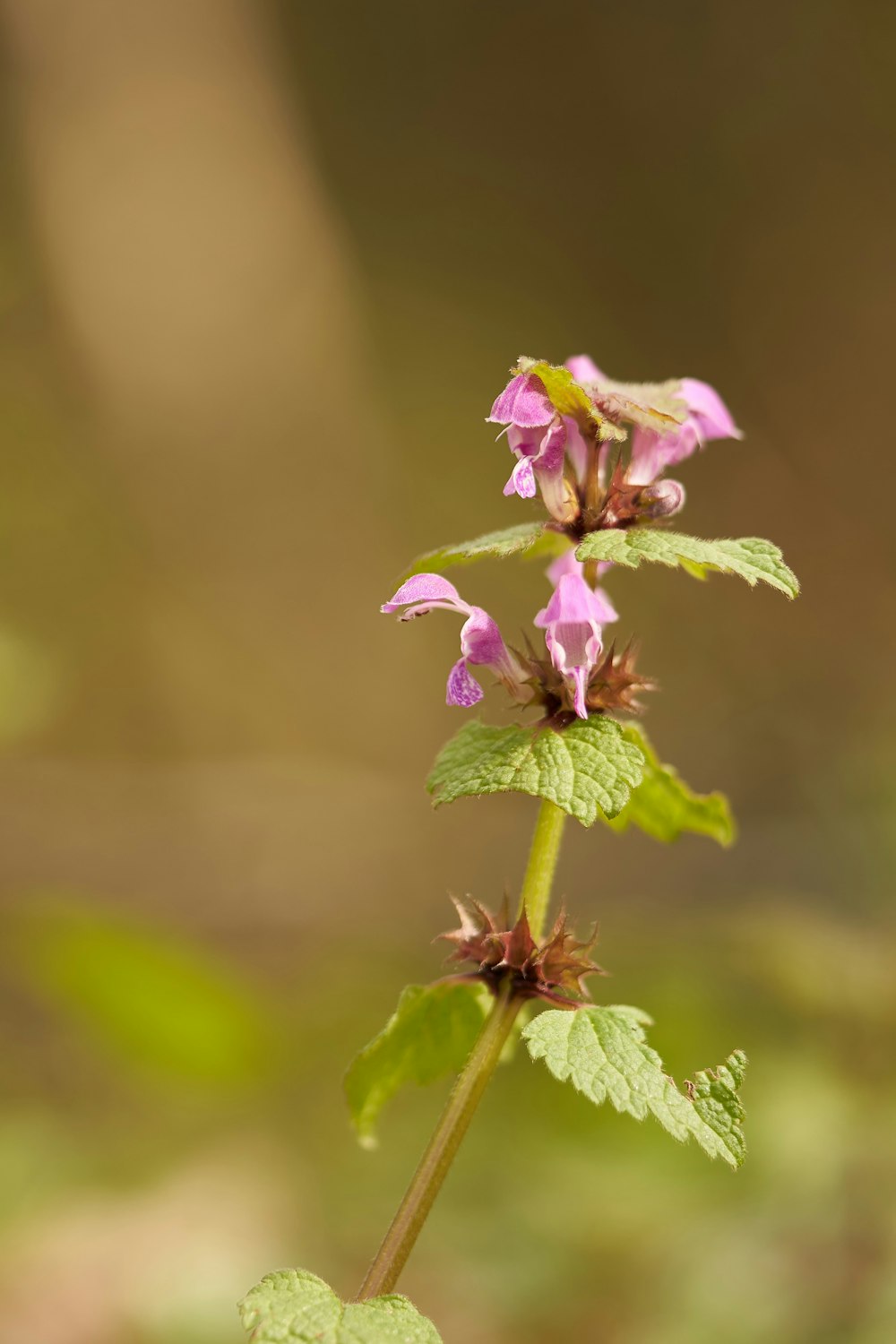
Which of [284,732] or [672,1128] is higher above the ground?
[672,1128]

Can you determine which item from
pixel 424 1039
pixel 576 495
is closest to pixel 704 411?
pixel 576 495

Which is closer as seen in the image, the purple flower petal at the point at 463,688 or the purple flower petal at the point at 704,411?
the purple flower petal at the point at 463,688

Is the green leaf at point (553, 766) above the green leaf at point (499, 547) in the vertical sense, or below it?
below

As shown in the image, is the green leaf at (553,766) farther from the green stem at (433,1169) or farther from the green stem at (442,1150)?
the green stem at (433,1169)

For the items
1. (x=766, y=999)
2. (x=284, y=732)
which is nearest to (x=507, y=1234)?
(x=766, y=999)

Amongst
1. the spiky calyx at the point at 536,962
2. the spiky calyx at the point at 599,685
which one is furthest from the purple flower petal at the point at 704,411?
the spiky calyx at the point at 536,962

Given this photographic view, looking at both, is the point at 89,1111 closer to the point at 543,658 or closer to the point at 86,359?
the point at 543,658

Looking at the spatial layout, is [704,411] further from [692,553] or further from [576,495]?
[692,553]
